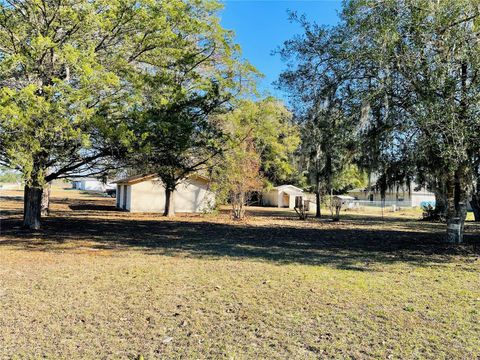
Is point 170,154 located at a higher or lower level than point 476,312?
higher

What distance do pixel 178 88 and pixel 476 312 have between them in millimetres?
8767

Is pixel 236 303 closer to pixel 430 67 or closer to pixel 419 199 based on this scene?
pixel 430 67

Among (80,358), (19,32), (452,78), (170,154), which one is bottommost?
(80,358)

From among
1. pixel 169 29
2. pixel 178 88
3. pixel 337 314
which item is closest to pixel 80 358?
pixel 337 314

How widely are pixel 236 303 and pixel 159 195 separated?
2470cm

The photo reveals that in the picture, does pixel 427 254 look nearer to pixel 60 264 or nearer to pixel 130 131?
pixel 130 131

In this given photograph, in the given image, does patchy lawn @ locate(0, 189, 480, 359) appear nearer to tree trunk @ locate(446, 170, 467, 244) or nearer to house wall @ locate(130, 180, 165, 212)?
tree trunk @ locate(446, 170, 467, 244)

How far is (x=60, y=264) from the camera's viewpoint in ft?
26.8

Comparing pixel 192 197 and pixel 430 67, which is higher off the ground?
pixel 430 67

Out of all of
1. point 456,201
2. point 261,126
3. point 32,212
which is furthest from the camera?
point 261,126

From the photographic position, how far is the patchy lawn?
3.97 m

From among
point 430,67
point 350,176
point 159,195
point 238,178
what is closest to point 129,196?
point 159,195

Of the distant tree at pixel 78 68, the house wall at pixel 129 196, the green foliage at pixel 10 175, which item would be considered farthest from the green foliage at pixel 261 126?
the house wall at pixel 129 196

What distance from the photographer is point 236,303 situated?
5449 mm
